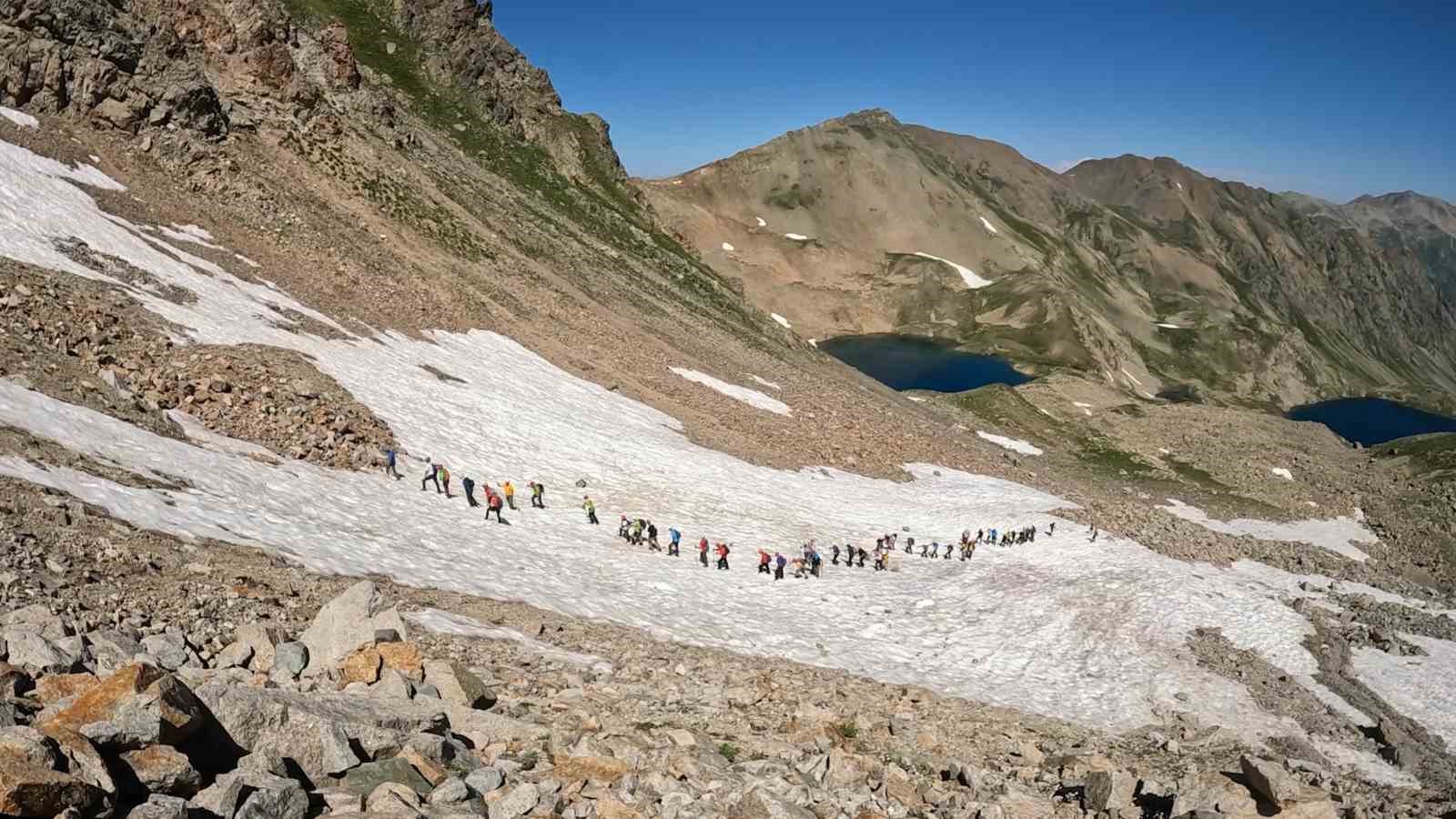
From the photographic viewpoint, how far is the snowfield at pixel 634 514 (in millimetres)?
23031

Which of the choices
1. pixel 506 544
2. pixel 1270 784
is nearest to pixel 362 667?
pixel 1270 784

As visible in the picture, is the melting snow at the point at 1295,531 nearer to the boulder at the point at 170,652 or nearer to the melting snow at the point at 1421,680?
the melting snow at the point at 1421,680

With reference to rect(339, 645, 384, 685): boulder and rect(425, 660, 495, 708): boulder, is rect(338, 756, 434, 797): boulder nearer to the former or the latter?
rect(425, 660, 495, 708): boulder

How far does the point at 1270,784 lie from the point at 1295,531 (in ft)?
210

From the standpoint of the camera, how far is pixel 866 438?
59.2m

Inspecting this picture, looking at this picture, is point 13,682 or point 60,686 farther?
point 60,686

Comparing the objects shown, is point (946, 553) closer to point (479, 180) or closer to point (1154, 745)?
point (1154, 745)

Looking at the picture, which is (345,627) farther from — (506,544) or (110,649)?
(506,544)

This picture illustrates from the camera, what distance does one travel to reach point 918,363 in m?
153

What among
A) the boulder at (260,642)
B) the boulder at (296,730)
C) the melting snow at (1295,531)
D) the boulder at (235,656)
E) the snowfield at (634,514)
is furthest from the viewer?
the melting snow at (1295,531)

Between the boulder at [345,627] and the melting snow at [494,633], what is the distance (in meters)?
3.26

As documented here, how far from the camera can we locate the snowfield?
907 inches

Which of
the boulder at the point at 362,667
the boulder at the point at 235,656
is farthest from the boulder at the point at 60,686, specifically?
the boulder at the point at 362,667

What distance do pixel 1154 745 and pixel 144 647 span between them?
20.9 metres
